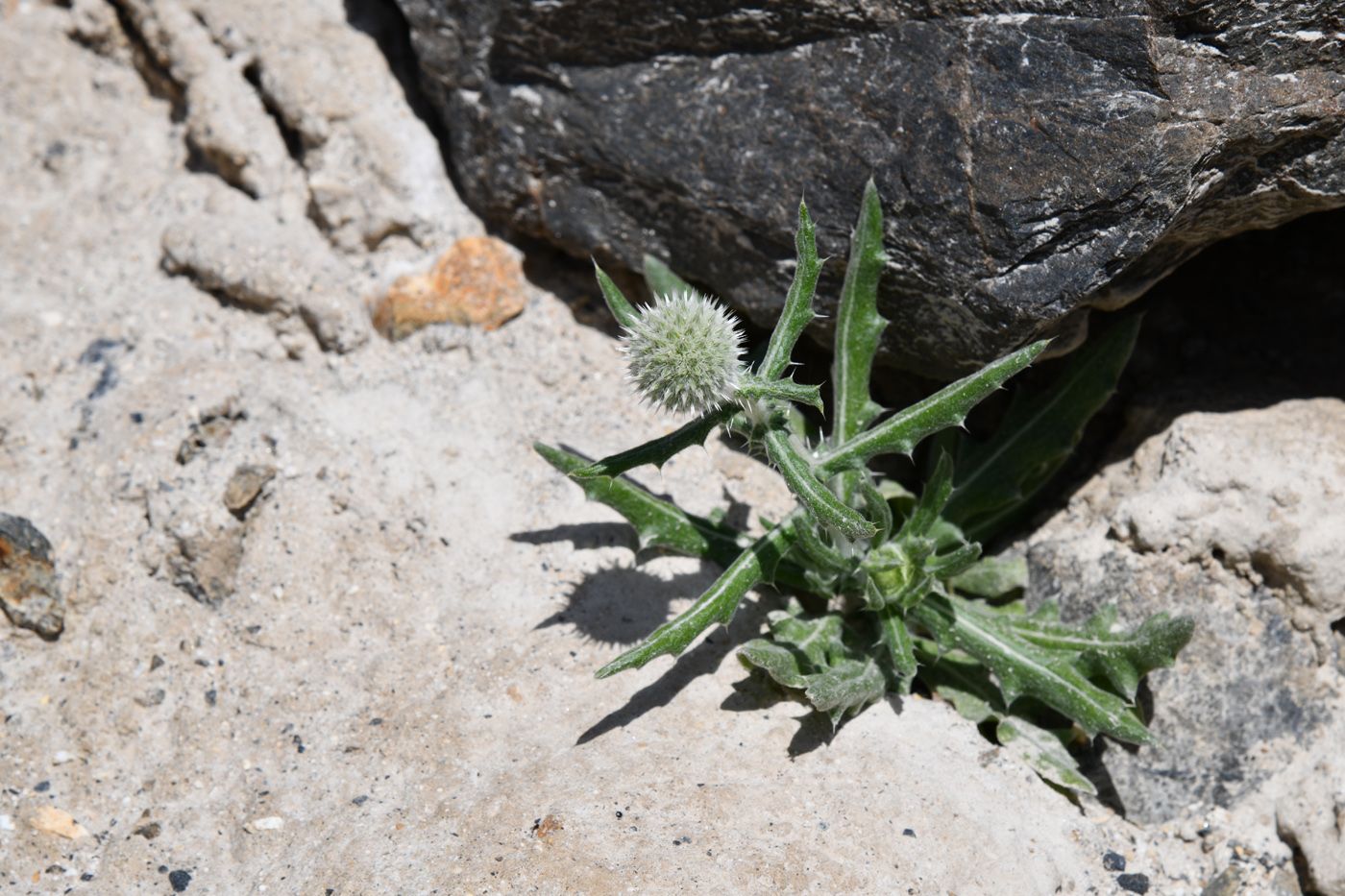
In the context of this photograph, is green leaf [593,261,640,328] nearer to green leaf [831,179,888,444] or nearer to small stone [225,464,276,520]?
green leaf [831,179,888,444]

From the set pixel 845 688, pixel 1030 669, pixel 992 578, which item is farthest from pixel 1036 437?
pixel 845 688

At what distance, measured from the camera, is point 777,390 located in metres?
2.66

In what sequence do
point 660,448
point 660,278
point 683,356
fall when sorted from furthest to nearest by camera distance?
point 660,278 < point 660,448 < point 683,356

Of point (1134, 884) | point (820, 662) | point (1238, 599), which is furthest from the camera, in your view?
point (1238, 599)

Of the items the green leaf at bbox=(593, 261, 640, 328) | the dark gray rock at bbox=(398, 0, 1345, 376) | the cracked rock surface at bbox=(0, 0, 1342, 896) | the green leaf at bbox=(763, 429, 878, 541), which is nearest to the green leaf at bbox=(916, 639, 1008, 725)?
the cracked rock surface at bbox=(0, 0, 1342, 896)

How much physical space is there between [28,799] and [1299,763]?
13.7ft

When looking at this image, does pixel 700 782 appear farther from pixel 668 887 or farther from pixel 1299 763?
pixel 1299 763

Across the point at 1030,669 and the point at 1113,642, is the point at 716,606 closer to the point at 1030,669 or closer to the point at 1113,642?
the point at 1030,669

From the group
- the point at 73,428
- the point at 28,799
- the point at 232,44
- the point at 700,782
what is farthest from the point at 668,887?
the point at 232,44

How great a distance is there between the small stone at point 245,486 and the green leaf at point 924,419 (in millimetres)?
2036

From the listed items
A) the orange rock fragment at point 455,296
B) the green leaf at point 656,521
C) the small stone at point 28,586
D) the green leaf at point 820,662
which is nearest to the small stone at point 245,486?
the small stone at point 28,586

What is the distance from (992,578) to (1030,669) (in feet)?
1.61

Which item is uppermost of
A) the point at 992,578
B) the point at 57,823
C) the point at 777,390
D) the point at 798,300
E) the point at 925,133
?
the point at 925,133

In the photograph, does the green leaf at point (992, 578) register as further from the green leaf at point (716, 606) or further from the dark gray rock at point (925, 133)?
the green leaf at point (716, 606)
